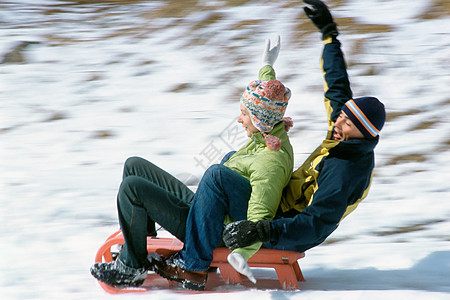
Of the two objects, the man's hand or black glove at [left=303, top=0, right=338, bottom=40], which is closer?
black glove at [left=303, top=0, right=338, bottom=40]

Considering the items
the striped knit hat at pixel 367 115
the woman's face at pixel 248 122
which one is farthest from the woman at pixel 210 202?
the striped knit hat at pixel 367 115

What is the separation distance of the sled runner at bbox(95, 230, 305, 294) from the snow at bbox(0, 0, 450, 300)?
92 millimetres

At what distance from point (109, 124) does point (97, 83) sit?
4.38 ft

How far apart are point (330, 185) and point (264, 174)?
0.95ft

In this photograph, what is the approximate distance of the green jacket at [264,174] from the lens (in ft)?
8.09

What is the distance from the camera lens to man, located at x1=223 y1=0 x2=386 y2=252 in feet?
7.95

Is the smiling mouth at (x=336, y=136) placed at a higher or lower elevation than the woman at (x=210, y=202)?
higher

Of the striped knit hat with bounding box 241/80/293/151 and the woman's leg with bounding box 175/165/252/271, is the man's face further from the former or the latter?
the woman's leg with bounding box 175/165/252/271

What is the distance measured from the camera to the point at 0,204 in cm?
427

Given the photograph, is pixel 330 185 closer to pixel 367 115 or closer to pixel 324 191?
pixel 324 191

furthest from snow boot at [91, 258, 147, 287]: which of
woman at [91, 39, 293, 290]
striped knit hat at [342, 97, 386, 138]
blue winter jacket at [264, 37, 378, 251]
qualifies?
striped knit hat at [342, 97, 386, 138]

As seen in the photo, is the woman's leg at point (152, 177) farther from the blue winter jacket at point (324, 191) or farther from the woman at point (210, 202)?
the blue winter jacket at point (324, 191)

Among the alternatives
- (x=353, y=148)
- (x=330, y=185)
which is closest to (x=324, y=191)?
(x=330, y=185)

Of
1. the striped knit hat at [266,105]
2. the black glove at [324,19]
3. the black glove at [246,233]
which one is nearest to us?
the black glove at [246,233]
